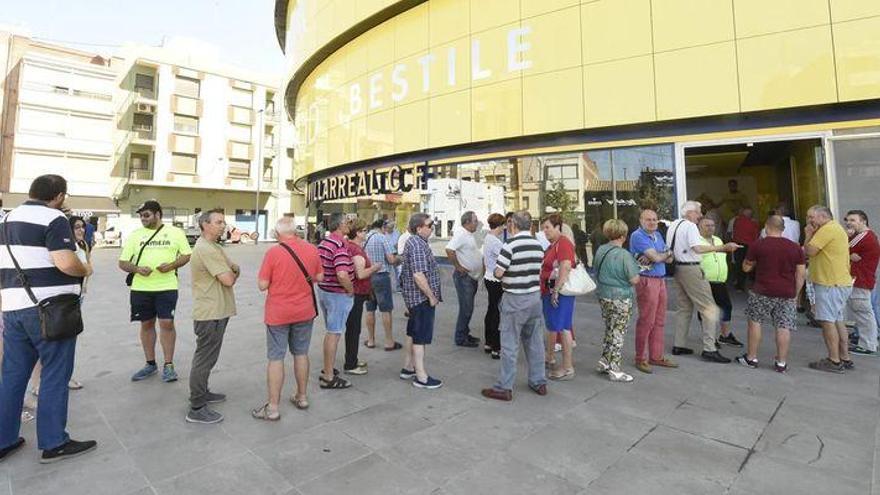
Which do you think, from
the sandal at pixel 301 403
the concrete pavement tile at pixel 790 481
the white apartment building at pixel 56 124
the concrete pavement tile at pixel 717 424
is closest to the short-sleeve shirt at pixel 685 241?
the concrete pavement tile at pixel 717 424

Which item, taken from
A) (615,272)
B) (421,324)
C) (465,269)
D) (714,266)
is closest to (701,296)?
(714,266)

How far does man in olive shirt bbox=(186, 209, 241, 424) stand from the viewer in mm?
3488

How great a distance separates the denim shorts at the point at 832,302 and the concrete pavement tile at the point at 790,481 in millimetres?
2802

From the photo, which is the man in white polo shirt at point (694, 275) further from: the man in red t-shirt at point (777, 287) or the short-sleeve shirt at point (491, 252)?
the short-sleeve shirt at point (491, 252)

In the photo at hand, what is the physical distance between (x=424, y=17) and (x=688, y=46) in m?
6.49

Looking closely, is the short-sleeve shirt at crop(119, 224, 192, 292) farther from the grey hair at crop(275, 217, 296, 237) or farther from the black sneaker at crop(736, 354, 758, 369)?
the black sneaker at crop(736, 354, 758, 369)

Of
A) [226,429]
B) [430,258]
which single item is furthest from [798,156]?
[226,429]

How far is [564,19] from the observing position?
27.8ft

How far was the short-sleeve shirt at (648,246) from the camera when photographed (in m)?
4.82

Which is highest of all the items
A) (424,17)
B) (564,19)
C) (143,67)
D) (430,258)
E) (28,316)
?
(143,67)

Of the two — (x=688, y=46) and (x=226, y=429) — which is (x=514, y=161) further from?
(x=226, y=429)

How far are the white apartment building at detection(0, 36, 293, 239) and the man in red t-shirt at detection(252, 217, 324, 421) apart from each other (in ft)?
118

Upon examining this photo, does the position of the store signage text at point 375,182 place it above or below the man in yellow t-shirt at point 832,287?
above

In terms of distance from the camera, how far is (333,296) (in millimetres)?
4270
